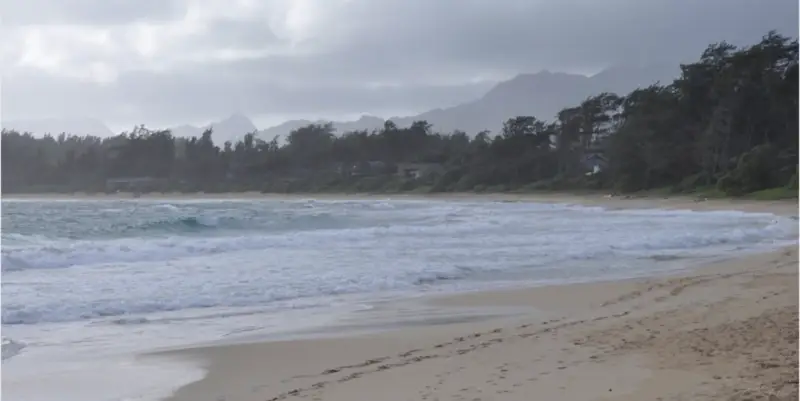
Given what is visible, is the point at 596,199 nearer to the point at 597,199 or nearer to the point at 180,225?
the point at 597,199

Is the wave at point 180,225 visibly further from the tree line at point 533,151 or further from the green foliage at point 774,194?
the green foliage at point 774,194

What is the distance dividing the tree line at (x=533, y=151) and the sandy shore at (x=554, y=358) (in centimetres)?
2238

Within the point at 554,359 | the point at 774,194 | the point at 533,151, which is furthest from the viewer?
the point at 533,151

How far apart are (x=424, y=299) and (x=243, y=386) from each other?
4.16 m

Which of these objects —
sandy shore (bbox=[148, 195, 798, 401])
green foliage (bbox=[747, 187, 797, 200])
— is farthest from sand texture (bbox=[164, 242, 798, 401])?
green foliage (bbox=[747, 187, 797, 200])

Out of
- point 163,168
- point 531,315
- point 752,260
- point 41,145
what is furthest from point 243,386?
point 41,145

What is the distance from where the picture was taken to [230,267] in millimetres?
11617

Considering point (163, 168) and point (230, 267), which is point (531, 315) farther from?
point (163, 168)

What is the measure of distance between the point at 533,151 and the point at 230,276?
55.9 meters

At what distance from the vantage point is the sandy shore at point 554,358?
4.40 metres

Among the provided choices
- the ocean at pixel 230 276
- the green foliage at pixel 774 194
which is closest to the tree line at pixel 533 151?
the green foliage at pixel 774 194

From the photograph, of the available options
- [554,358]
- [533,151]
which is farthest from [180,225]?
[533,151]

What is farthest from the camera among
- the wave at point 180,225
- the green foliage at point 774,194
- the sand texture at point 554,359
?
the green foliage at point 774,194

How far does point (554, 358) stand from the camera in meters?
5.27
